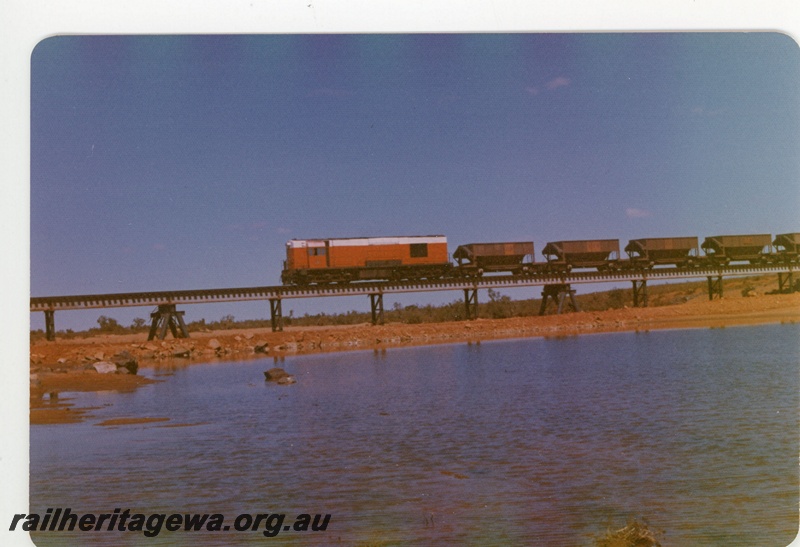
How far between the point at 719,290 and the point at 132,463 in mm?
32747

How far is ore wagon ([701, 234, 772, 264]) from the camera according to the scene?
3328 cm

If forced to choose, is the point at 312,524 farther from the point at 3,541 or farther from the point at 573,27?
the point at 573,27

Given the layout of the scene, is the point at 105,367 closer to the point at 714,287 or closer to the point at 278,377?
the point at 278,377

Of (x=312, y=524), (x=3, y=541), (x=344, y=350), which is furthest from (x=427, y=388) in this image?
(x=344, y=350)

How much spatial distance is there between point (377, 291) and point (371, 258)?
117 inches

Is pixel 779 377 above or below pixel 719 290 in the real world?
below

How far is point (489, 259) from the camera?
36156 millimetres

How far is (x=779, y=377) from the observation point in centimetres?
1708

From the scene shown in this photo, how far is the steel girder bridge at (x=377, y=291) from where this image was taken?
2659cm

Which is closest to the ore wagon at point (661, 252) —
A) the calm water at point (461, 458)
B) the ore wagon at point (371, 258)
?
the ore wagon at point (371, 258)

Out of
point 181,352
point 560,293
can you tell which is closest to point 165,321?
point 181,352

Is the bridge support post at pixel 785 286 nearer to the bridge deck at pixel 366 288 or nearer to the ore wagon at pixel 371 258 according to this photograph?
the bridge deck at pixel 366 288

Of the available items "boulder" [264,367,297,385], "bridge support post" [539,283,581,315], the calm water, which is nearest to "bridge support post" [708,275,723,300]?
"bridge support post" [539,283,581,315]

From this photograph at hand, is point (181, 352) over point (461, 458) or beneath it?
over
